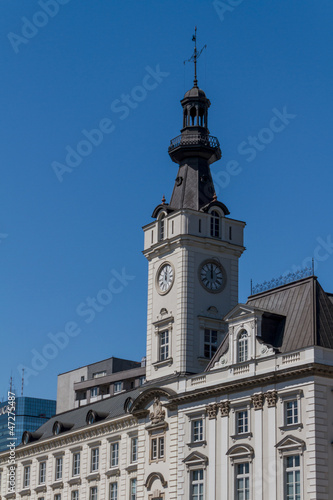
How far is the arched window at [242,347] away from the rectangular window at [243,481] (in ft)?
22.3

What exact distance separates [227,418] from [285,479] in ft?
22.8

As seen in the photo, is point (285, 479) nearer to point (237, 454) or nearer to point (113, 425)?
point (237, 454)

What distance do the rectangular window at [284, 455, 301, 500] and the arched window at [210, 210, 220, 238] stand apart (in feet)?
72.3

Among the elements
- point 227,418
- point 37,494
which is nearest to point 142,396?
point 227,418

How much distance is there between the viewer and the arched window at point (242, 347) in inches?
2467

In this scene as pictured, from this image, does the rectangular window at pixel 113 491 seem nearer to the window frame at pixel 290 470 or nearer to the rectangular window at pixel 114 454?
the rectangular window at pixel 114 454

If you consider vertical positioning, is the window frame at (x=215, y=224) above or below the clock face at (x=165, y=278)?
above

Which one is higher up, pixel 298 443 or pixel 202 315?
pixel 202 315

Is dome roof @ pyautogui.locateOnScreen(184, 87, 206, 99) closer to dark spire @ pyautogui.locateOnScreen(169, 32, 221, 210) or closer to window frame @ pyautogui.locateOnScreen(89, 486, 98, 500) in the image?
dark spire @ pyautogui.locateOnScreen(169, 32, 221, 210)

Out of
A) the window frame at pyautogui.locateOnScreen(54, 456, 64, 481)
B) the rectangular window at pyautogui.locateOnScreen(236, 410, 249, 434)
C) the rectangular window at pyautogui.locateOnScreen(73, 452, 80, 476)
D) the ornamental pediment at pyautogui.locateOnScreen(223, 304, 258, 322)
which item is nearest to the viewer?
the rectangular window at pyautogui.locateOnScreen(236, 410, 249, 434)

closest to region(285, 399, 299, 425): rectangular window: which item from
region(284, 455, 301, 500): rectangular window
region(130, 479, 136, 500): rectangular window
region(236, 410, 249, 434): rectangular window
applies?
region(284, 455, 301, 500): rectangular window

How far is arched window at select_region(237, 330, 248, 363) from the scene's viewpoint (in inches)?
2467

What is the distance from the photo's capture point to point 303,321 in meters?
61.1

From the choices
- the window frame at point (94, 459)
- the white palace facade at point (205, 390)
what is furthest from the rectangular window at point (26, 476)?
the window frame at point (94, 459)
